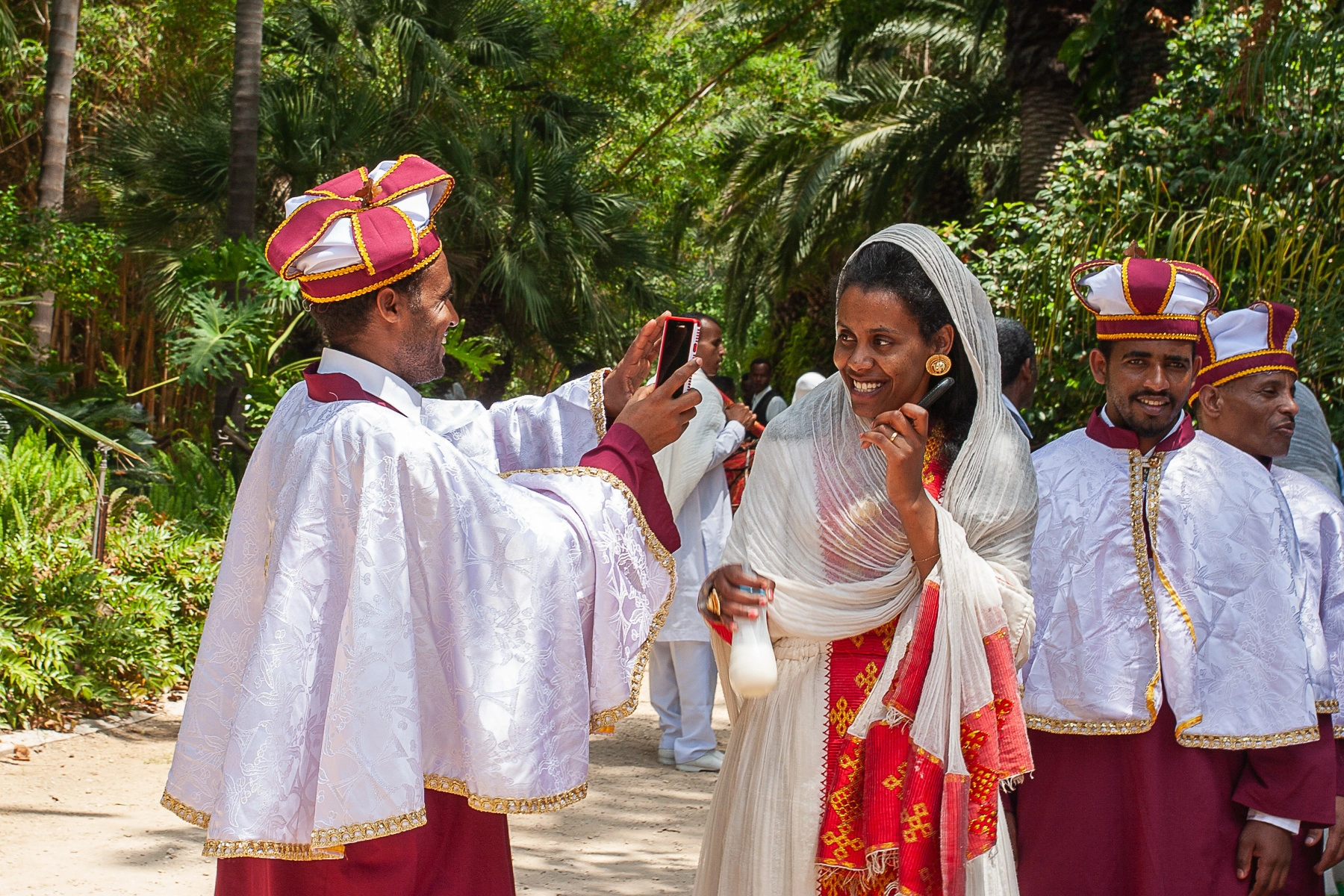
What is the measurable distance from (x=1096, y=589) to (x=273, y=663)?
1885 mm

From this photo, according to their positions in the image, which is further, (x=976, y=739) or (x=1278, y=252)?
(x=1278, y=252)

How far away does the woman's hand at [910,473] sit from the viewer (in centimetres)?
248

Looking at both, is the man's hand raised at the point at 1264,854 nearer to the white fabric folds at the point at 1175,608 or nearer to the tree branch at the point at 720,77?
the white fabric folds at the point at 1175,608

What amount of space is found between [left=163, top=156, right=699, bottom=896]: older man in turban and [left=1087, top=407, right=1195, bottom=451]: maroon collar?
1191mm

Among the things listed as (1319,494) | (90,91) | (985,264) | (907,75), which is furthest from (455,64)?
(1319,494)

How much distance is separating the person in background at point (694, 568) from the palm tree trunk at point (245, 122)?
19.0ft

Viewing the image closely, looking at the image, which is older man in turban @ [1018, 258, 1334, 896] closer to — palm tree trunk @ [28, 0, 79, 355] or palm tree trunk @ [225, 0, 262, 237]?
palm tree trunk @ [225, 0, 262, 237]

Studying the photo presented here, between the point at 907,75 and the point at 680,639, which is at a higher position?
the point at 907,75

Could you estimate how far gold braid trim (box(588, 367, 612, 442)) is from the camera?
3.04 metres

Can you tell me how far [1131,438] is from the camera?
3.25 metres

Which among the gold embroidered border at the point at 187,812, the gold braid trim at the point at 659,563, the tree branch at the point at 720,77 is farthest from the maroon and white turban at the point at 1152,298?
the tree branch at the point at 720,77

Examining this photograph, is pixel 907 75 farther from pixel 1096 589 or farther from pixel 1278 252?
pixel 1096 589

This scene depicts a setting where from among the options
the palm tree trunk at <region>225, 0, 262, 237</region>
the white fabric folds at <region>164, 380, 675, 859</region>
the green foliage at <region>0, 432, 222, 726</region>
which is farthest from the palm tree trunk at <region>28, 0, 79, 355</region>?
the white fabric folds at <region>164, 380, 675, 859</region>

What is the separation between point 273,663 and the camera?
92.6 inches
